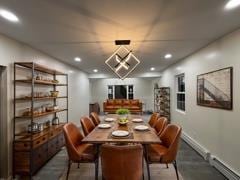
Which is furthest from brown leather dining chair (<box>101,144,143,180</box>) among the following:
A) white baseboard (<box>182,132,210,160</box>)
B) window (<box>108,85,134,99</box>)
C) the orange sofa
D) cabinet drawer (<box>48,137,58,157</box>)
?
window (<box>108,85,134,99</box>)

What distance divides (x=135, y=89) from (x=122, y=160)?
37.0 feet

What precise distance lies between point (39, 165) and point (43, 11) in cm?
269

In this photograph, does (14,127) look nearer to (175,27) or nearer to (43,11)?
(43,11)

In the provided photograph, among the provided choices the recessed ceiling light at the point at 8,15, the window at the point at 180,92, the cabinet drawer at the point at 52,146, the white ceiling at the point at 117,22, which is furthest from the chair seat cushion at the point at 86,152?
the window at the point at 180,92

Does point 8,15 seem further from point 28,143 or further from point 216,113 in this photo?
point 216,113

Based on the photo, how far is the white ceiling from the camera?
2174 millimetres

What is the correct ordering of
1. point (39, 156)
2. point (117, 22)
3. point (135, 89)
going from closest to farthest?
1. point (117, 22)
2. point (39, 156)
3. point (135, 89)

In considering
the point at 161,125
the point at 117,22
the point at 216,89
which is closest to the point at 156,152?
the point at 161,125

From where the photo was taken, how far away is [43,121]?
15.2ft

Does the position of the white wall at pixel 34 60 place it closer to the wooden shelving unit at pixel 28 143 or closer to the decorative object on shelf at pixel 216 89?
the wooden shelving unit at pixel 28 143

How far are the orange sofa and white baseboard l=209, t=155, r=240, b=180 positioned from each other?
7660 millimetres

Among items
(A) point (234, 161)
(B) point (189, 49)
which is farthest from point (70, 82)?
(A) point (234, 161)

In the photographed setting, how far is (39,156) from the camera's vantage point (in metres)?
3.52

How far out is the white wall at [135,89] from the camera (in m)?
13.4
